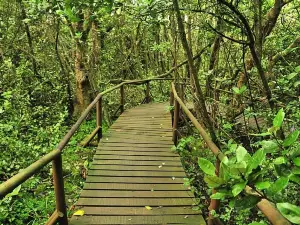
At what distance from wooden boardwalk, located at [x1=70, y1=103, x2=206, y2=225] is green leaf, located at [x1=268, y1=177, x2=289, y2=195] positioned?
2.34m

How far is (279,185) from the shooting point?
1.09 meters

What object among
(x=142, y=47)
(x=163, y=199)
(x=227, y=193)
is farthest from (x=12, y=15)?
(x=227, y=193)

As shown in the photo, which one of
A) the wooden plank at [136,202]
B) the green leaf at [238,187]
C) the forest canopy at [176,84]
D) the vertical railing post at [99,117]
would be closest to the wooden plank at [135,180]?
the forest canopy at [176,84]

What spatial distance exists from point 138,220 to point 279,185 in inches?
97.7

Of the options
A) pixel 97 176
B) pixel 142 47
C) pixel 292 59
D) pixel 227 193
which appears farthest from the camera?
pixel 142 47

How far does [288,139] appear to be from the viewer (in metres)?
1.23

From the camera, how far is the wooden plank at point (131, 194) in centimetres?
385

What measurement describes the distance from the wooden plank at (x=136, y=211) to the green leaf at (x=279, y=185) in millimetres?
2516

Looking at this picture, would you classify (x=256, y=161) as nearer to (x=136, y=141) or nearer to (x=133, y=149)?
(x=133, y=149)

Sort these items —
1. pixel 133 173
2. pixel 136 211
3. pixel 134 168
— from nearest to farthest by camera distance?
pixel 136 211 → pixel 133 173 → pixel 134 168

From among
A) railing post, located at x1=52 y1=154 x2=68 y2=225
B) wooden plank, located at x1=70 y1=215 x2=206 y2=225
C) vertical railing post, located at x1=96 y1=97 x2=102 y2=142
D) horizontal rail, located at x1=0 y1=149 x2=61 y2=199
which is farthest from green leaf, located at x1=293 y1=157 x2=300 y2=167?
vertical railing post, located at x1=96 y1=97 x2=102 y2=142

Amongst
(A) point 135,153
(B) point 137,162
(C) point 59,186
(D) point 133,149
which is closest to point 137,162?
(B) point 137,162

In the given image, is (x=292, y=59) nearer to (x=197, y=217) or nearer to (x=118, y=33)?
(x=197, y=217)

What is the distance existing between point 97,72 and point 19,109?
348cm
